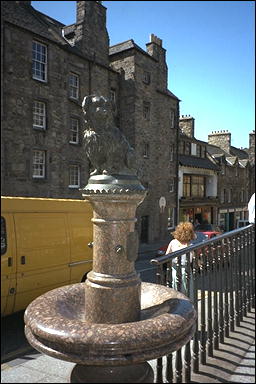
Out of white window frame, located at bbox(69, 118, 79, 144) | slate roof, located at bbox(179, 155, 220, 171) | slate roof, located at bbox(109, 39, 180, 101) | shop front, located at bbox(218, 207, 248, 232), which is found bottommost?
shop front, located at bbox(218, 207, 248, 232)

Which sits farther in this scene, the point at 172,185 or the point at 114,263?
the point at 172,185

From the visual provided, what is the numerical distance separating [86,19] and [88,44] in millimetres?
1580

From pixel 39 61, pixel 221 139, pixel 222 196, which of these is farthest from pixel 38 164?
pixel 221 139

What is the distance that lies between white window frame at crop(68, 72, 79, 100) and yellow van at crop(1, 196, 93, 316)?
13716 millimetres

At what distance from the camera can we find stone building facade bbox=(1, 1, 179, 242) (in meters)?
17.0

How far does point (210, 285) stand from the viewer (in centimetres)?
414

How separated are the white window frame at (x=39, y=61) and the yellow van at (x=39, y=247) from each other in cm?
1236

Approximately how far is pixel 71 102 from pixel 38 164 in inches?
187

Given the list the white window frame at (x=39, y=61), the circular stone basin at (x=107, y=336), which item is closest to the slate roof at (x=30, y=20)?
the white window frame at (x=39, y=61)

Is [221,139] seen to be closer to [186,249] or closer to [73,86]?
[73,86]

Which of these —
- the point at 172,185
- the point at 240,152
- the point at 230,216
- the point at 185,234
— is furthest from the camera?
the point at 240,152

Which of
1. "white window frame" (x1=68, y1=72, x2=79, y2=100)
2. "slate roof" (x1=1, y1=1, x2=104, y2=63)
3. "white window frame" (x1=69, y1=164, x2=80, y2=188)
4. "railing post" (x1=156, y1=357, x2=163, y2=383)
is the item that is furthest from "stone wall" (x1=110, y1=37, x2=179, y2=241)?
"railing post" (x1=156, y1=357, x2=163, y2=383)

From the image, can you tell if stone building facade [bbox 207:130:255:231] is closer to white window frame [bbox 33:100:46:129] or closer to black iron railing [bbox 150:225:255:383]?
white window frame [bbox 33:100:46:129]

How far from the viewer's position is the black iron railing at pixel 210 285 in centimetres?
341
